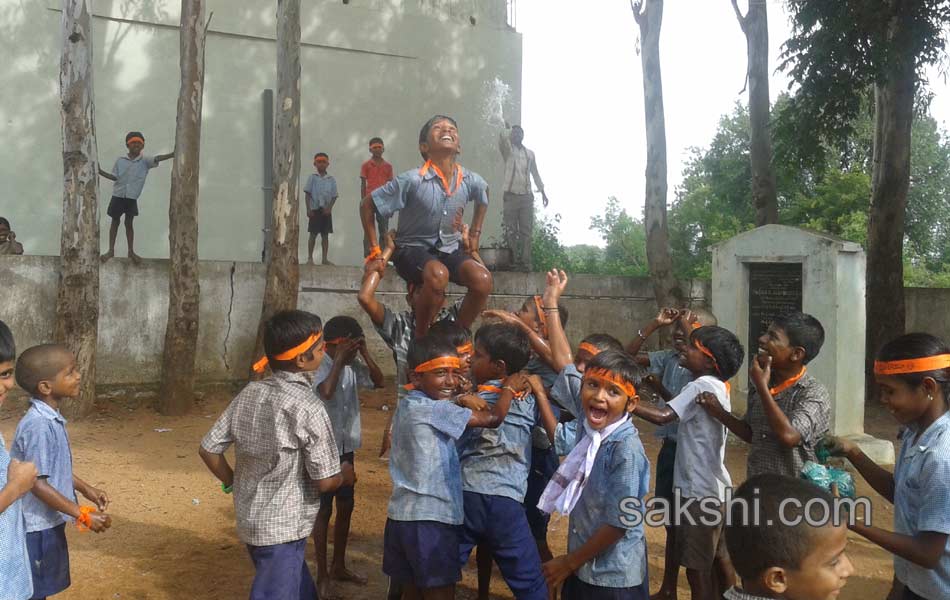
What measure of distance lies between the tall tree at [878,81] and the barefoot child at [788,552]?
997 cm

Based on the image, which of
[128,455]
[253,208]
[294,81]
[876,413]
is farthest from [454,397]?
[253,208]

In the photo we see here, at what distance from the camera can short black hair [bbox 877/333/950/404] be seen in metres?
2.99

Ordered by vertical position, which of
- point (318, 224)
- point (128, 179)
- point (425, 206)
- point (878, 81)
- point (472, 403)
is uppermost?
point (878, 81)

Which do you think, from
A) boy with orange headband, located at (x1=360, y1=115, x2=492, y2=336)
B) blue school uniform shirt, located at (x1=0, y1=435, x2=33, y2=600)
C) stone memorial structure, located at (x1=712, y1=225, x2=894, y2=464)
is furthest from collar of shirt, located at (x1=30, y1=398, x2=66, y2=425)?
stone memorial structure, located at (x1=712, y1=225, x2=894, y2=464)

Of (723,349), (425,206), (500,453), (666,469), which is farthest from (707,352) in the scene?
(425,206)

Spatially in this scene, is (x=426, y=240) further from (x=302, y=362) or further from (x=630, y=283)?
A: (x=630, y=283)

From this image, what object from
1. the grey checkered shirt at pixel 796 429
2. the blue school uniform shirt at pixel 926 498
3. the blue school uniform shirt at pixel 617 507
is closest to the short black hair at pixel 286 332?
the blue school uniform shirt at pixel 617 507

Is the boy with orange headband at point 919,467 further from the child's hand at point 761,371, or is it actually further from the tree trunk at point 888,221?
the tree trunk at point 888,221

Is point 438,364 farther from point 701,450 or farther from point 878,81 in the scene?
point 878,81

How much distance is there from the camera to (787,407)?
4027mm

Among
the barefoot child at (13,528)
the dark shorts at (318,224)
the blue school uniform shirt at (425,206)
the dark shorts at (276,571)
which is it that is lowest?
the dark shorts at (276,571)

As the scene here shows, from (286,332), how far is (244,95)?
39.4 ft

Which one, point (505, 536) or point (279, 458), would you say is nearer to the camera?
point (279, 458)

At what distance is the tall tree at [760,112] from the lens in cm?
1291
